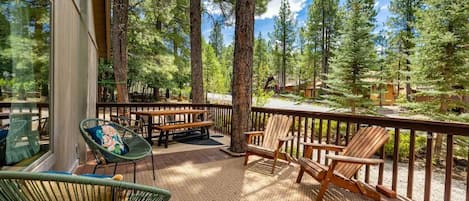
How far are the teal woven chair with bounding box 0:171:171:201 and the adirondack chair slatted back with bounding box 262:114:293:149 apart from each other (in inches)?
115

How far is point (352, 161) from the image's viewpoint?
2271 millimetres

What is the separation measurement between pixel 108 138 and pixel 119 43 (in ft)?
21.8

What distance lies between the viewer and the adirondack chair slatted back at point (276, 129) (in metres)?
3.71

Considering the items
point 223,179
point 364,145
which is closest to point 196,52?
point 223,179

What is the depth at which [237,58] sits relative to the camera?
429cm

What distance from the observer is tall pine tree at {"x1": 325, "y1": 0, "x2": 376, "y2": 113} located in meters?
11.2

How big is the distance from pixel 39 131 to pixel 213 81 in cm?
1990

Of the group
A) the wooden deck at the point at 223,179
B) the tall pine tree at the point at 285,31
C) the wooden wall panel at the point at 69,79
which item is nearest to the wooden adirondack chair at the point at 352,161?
the wooden deck at the point at 223,179

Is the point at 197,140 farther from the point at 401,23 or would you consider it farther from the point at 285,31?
the point at 285,31

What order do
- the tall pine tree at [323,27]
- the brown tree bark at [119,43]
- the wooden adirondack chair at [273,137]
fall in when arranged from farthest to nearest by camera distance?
the tall pine tree at [323,27] → the brown tree bark at [119,43] → the wooden adirondack chair at [273,137]

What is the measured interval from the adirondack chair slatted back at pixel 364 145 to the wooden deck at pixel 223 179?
0.30m

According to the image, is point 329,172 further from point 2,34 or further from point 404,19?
point 404,19

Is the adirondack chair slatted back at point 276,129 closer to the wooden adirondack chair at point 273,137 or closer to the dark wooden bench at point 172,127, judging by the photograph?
the wooden adirondack chair at point 273,137

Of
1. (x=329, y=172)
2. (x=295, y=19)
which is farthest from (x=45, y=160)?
(x=295, y=19)
